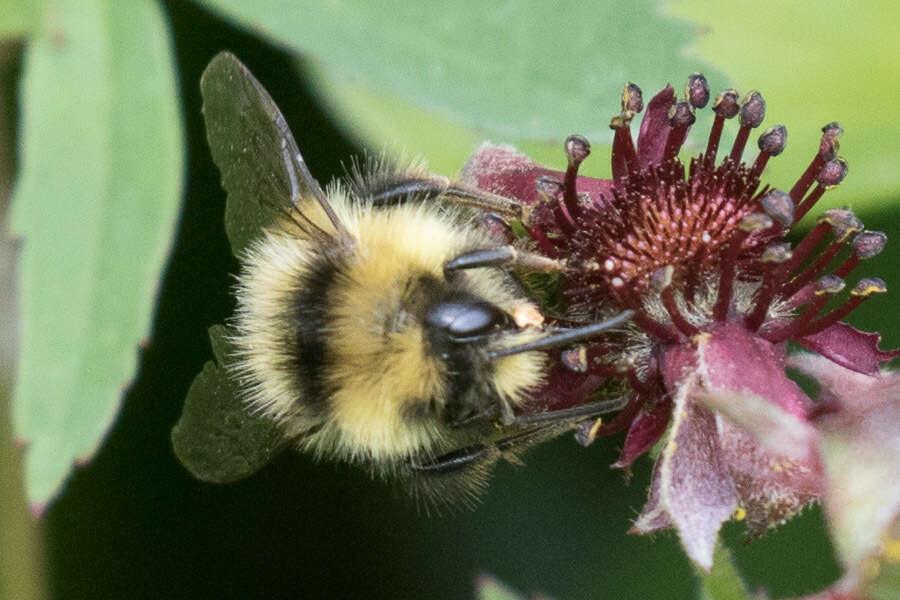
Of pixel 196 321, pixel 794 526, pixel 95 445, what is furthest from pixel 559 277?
pixel 196 321

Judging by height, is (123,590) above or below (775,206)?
below

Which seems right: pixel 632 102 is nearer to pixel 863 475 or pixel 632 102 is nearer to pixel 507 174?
pixel 507 174

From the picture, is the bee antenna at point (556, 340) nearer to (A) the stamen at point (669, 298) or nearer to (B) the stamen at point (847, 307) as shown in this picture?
(A) the stamen at point (669, 298)

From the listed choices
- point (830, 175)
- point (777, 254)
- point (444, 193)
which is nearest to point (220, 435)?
point (444, 193)

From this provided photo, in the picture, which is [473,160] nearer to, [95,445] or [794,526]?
[95,445]

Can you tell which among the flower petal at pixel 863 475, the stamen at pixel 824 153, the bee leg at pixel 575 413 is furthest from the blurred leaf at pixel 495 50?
the flower petal at pixel 863 475

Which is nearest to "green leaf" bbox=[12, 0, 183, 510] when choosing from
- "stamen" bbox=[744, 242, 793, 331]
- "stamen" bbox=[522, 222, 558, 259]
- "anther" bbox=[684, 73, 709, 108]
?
"stamen" bbox=[522, 222, 558, 259]

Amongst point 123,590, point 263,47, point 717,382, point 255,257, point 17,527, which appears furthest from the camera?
point 263,47
